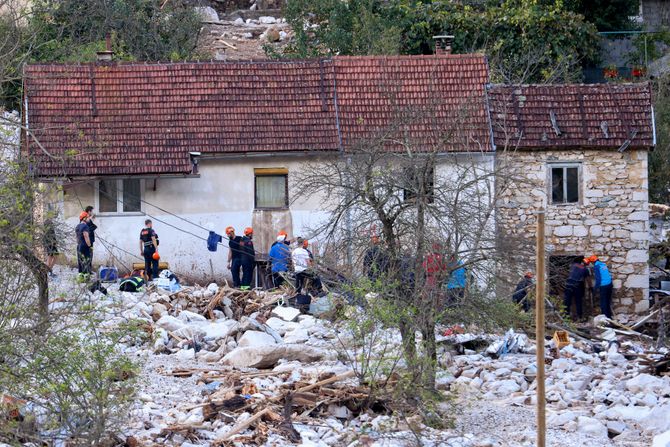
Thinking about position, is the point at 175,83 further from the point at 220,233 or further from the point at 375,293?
the point at 375,293

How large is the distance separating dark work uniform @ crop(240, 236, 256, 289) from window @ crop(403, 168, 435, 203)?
7367 mm

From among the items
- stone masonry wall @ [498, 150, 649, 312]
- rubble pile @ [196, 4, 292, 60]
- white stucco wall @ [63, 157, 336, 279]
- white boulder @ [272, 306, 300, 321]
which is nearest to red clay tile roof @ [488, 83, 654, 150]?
stone masonry wall @ [498, 150, 649, 312]

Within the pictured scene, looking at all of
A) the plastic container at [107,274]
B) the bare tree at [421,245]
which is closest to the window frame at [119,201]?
the plastic container at [107,274]

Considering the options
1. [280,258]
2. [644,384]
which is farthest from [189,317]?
[644,384]

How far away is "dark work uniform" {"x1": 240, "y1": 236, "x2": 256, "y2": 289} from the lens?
1031 inches

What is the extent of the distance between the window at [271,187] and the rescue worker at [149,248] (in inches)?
116

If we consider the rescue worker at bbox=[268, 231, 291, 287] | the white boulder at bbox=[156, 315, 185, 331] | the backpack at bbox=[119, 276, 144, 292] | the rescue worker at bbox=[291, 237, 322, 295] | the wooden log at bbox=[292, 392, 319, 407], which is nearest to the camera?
the wooden log at bbox=[292, 392, 319, 407]

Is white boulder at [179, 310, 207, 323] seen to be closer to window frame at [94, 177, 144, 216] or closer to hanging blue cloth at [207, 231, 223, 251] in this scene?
hanging blue cloth at [207, 231, 223, 251]

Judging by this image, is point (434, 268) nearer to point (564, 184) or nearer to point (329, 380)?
point (329, 380)

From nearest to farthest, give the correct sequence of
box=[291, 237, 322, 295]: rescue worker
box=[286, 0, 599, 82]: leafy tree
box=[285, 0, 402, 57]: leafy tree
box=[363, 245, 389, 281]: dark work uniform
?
box=[363, 245, 389, 281]: dark work uniform → box=[291, 237, 322, 295]: rescue worker → box=[285, 0, 402, 57]: leafy tree → box=[286, 0, 599, 82]: leafy tree

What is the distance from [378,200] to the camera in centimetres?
1803

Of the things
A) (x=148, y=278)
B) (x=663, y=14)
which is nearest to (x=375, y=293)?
(x=148, y=278)

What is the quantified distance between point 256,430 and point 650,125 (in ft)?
53.3

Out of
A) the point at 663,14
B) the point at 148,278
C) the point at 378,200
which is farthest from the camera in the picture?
the point at 663,14
